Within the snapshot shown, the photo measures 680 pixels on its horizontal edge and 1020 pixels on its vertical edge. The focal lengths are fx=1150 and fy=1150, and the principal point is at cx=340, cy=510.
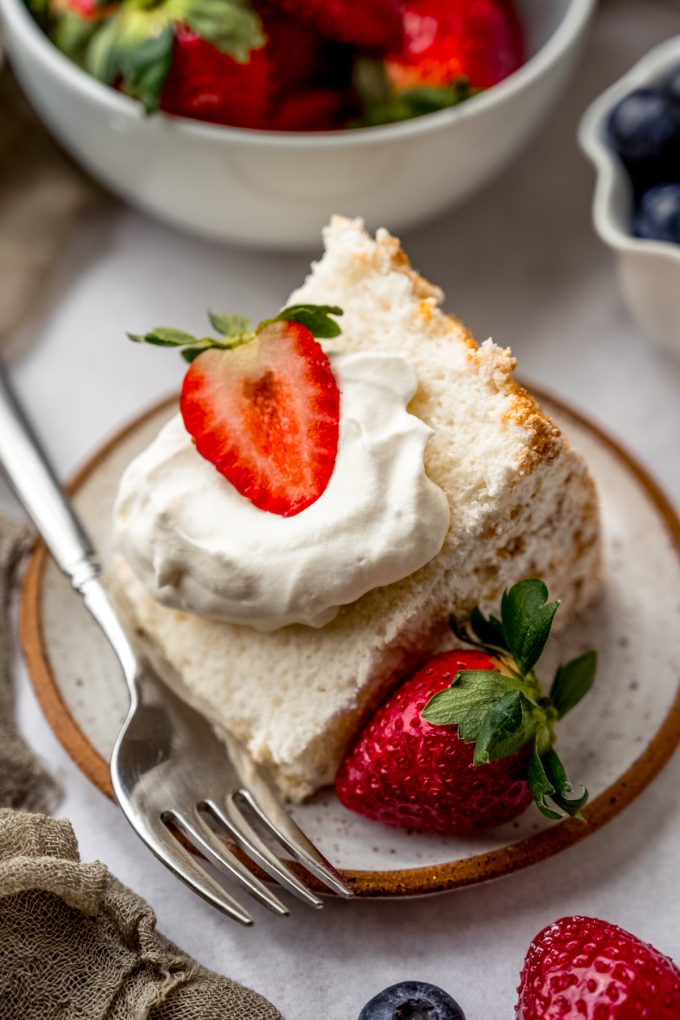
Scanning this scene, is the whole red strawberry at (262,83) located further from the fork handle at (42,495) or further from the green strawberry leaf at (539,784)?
the green strawberry leaf at (539,784)

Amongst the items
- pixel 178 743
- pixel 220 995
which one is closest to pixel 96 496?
pixel 178 743

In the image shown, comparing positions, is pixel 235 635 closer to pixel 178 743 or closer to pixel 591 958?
pixel 178 743

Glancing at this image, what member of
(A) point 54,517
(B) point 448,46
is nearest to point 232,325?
(A) point 54,517

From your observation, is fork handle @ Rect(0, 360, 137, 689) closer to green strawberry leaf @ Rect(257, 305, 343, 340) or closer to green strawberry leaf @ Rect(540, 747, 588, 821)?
green strawberry leaf @ Rect(257, 305, 343, 340)

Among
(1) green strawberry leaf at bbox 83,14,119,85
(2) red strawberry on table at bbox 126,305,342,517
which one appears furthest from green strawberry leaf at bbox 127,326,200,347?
(1) green strawberry leaf at bbox 83,14,119,85

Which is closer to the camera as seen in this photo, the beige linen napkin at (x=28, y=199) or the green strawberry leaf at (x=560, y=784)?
the green strawberry leaf at (x=560, y=784)

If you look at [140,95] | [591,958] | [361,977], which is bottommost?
[361,977]

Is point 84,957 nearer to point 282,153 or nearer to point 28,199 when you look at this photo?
point 282,153

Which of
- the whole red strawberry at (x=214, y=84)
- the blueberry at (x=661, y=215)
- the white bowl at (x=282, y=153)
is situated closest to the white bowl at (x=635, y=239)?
the blueberry at (x=661, y=215)
